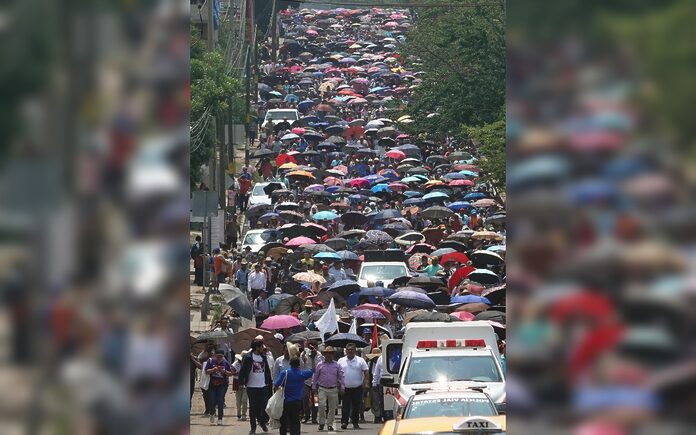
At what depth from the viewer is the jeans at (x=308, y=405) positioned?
20333mm

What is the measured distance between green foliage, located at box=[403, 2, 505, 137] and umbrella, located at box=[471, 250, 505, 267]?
55.4ft

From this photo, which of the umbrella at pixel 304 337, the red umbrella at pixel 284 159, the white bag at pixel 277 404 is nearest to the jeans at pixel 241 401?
the umbrella at pixel 304 337

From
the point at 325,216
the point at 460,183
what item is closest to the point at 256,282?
the point at 325,216

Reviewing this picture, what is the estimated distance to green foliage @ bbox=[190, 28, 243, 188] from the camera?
3478 centimetres

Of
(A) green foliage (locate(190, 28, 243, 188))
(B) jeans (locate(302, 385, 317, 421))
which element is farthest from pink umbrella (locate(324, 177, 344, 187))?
(B) jeans (locate(302, 385, 317, 421))

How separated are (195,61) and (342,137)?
3021 cm

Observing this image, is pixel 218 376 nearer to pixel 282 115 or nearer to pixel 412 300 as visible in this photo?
pixel 412 300

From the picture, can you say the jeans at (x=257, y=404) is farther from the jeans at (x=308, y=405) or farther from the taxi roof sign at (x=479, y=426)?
the taxi roof sign at (x=479, y=426)

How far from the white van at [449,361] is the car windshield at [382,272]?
1126 centimetres

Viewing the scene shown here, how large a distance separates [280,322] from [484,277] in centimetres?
556

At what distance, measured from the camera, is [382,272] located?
2858cm

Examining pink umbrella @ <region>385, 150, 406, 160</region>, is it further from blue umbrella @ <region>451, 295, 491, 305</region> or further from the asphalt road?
the asphalt road
